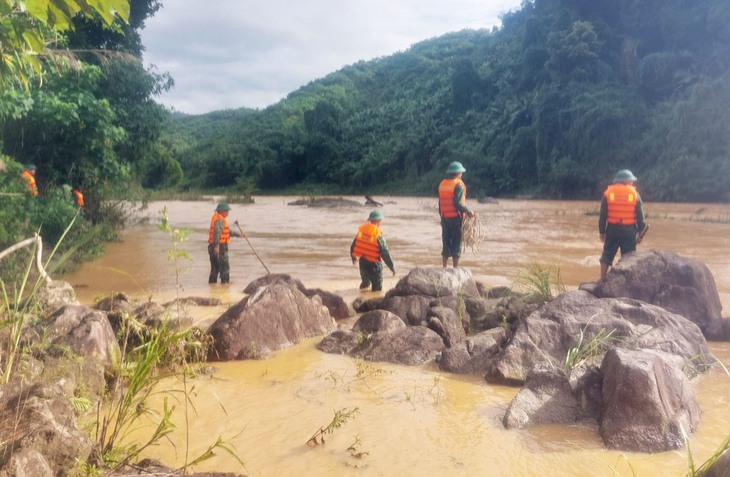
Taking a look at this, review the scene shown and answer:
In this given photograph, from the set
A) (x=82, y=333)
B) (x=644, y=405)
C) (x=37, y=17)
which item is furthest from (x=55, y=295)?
(x=644, y=405)

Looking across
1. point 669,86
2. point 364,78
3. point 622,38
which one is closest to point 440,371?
point 669,86

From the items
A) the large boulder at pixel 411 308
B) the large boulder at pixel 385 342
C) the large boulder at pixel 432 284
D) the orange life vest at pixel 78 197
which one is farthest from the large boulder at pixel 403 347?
the orange life vest at pixel 78 197

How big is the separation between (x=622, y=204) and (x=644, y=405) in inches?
206

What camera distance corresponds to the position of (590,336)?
5.79 m

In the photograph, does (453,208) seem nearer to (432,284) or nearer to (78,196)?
(432,284)

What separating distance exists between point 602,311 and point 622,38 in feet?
114

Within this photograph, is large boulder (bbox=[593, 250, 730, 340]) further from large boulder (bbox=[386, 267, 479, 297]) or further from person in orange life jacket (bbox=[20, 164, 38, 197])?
person in orange life jacket (bbox=[20, 164, 38, 197])

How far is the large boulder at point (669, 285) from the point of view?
277 inches

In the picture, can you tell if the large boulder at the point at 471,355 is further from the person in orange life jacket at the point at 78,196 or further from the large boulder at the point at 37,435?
the person in orange life jacket at the point at 78,196

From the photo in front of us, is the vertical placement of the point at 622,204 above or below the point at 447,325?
above

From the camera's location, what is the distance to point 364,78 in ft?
252

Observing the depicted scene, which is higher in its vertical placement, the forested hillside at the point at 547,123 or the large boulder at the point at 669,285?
the forested hillside at the point at 547,123

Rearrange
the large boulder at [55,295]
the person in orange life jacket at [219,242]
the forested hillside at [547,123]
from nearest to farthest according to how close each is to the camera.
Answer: the large boulder at [55,295], the person in orange life jacket at [219,242], the forested hillside at [547,123]

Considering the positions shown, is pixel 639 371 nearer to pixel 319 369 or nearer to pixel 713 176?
pixel 319 369
